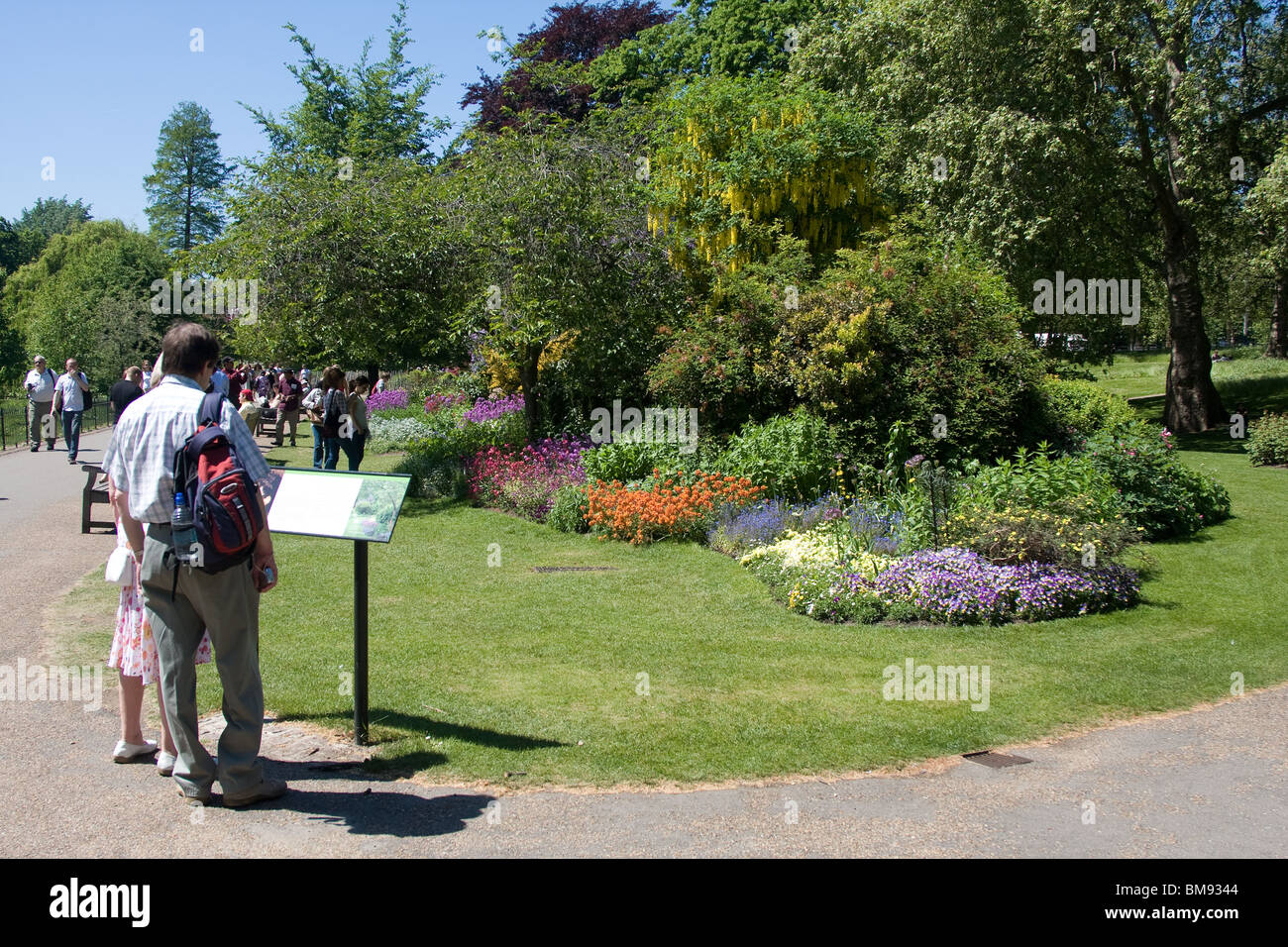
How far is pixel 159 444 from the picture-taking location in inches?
188

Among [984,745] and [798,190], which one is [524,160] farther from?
[984,745]

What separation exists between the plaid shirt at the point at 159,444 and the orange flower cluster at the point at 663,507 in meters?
8.09

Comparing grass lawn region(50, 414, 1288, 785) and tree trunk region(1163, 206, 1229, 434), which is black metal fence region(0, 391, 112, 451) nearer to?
grass lawn region(50, 414, 1288, 785)

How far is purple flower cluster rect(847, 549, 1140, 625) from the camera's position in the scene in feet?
30.0

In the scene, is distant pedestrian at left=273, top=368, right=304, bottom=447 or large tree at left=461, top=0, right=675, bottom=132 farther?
large tree at left=461, top=0, right=675, bottom=132

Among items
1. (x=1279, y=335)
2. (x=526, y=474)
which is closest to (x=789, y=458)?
(x=526, y=474)

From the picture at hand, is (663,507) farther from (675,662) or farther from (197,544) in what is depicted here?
(197,544)

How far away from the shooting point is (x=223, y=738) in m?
5.01

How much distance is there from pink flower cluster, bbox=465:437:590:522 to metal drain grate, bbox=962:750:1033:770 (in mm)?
9085

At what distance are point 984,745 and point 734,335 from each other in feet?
30.3

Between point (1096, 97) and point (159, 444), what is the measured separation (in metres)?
23.8

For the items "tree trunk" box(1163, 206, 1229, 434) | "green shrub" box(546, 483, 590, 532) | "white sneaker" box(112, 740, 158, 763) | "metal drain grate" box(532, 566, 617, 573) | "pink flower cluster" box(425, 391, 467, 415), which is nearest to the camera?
"white sneaker" box(112, 740, 158, 763)

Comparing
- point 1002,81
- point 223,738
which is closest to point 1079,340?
point 1002,81

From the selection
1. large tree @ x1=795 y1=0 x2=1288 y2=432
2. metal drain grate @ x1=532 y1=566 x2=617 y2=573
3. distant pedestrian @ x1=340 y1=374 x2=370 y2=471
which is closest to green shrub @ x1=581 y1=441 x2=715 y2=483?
metal drain grate @ x1=532 y1=566 x2=617 y2=573
